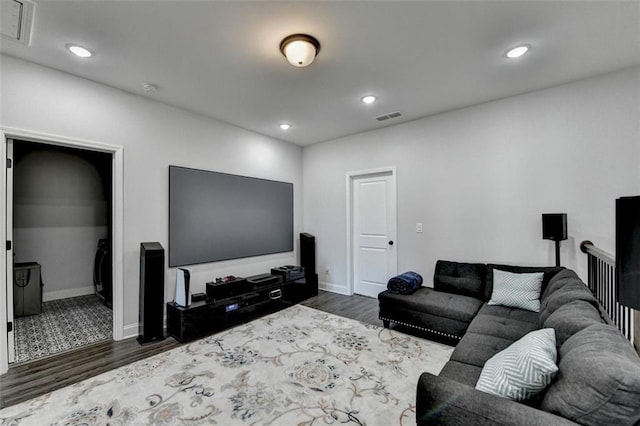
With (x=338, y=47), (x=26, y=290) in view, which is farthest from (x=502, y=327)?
(x=26, y=290)

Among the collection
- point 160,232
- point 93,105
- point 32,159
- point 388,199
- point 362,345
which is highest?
point 93,105

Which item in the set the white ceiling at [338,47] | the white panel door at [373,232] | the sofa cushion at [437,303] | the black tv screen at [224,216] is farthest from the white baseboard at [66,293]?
the sofa cushion at [437,303]

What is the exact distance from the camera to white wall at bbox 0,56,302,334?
2.63 m

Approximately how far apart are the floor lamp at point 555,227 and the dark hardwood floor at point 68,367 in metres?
2.14

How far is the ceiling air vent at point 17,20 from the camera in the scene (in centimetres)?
192

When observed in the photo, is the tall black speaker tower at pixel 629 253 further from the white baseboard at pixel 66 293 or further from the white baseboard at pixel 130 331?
the white baseboard at pixel 66 293

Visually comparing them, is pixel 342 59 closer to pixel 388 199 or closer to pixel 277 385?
pixel 388 199

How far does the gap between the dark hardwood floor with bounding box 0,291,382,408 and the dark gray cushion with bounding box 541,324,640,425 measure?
2.60m

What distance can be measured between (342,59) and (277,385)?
2902 millimetres

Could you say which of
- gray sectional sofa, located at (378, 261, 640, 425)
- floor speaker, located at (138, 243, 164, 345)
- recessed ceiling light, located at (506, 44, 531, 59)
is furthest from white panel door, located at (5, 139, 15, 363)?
recessed ceiling light, located at (506, 44, 531, 59)

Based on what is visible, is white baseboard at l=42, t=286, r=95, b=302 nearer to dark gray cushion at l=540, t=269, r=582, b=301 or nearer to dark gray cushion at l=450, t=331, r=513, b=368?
dark gray cushion at l=450, t=331, r=513, b=368

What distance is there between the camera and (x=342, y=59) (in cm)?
259

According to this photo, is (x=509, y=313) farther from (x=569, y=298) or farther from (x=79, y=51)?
(x=79, y=51)

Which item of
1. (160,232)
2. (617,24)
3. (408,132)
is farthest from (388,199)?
(160,232)
